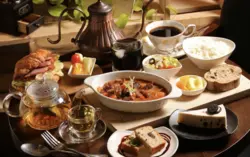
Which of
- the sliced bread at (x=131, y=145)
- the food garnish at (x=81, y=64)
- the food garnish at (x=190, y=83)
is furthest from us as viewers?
the food garnish at (x=81, y=64)

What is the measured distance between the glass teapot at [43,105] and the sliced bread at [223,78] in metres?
0.59

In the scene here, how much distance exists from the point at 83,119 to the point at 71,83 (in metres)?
0.36

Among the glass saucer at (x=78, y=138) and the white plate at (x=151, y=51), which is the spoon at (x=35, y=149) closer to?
the glass saucer at (x=78, y=138)

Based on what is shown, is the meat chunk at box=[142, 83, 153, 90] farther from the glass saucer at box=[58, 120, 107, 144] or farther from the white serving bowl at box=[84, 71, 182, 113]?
the glass saucer at box=[58, 120, 107, 144]

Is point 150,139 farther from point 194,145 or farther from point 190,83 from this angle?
point 190,83

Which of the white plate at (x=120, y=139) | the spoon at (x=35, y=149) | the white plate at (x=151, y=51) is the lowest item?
the spoon at (x=35, y=149)

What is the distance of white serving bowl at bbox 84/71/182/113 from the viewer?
169 cm

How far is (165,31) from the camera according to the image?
215cm

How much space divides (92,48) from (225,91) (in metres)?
0.64

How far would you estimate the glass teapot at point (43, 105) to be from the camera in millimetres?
1698

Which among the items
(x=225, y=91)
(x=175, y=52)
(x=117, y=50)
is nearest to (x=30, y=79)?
(x=117, y=50)

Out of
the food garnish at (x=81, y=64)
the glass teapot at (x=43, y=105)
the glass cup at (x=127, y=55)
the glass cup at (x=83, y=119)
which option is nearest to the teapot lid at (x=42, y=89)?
the glass teapot at (x=43, y=105)

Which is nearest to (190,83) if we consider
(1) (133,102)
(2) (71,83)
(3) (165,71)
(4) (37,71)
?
(3) (165,71)

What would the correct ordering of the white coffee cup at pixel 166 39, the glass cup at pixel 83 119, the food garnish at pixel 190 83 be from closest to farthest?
the glass cup at pixel 83 119
the food garnish at pixel 190 83
the white coffee cup at pixel 166 39
